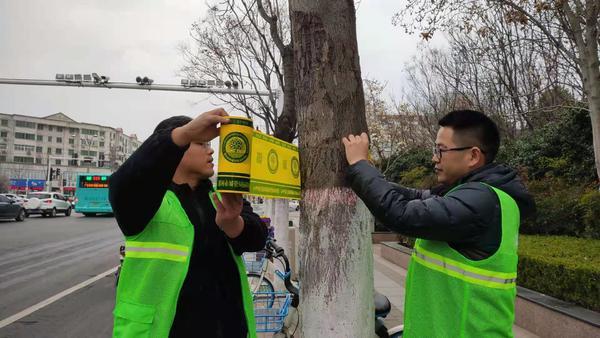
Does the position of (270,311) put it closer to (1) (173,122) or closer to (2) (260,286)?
(2) (260,286)

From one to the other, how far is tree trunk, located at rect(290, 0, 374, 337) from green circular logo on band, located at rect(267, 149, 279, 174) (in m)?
0.34

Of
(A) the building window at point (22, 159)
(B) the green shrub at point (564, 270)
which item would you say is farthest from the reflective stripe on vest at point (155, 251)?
(A) the building window at point (22, 159)

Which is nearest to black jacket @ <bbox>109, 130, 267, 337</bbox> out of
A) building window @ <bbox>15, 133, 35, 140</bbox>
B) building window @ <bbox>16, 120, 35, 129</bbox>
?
building window @ <bbox>15, 133, 35, 140</bbox>

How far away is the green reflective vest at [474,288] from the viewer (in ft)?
5.81

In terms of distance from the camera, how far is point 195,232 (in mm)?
1936

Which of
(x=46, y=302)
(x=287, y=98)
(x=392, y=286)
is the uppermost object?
(x=287, y=98)

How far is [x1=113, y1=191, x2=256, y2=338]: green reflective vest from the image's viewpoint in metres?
1.74

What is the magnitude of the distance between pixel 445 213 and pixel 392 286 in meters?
7.30

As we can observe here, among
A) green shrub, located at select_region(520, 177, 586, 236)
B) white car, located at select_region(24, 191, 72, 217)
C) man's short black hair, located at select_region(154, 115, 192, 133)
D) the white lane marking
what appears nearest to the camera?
man's short black hair, located at select_region(154, 115, 192, 133)

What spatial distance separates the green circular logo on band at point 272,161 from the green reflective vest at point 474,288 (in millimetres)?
730

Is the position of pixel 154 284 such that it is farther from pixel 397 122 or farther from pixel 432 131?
pixel 397 122

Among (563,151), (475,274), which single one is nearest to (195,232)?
(475,274)

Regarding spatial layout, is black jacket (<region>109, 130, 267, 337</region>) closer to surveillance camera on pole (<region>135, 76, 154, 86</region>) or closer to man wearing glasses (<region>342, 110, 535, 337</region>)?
man wearing glasses (<region>342, 110, 535, 337</region>)

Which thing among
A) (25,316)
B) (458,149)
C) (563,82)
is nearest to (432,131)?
(563,82)
